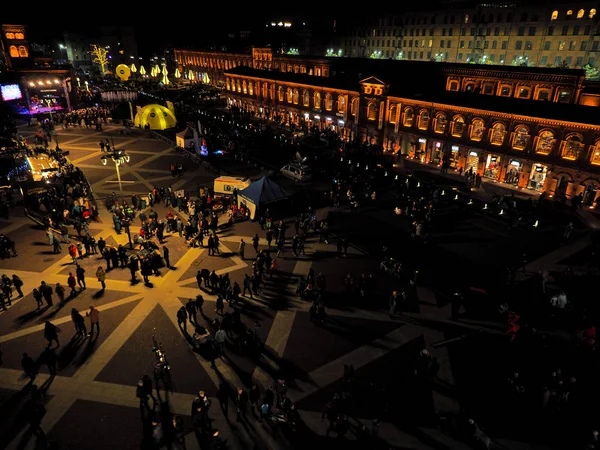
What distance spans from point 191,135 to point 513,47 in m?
54.7

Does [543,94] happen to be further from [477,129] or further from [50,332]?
[50,332]

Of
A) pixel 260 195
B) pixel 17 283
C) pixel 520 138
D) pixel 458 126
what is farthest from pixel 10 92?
pixel 520 138

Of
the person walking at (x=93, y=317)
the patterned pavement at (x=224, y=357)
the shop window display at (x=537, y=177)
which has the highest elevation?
the shop window display at (x=537, y=177)

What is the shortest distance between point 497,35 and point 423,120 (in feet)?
123

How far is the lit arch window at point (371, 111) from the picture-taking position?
46.3m

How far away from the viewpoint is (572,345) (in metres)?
16.3

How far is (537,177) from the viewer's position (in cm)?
3403

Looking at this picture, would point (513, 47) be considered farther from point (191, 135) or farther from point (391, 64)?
point (191, 135)

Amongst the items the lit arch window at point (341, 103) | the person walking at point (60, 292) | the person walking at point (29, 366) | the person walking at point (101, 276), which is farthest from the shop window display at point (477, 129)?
the person walking at point (29, 366)

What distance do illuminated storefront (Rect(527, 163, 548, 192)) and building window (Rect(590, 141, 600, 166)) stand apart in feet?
11.8

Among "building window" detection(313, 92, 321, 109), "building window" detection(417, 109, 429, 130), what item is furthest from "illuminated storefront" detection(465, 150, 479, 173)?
"building window" detection(313, 92, 321, 109)

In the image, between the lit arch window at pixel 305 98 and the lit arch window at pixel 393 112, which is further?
the lit arch window at pixel 305 98

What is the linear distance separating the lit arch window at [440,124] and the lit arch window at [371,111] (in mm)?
8417

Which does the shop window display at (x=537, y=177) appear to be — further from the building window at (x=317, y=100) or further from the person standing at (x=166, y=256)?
the person standing at (x=166, y=256)
